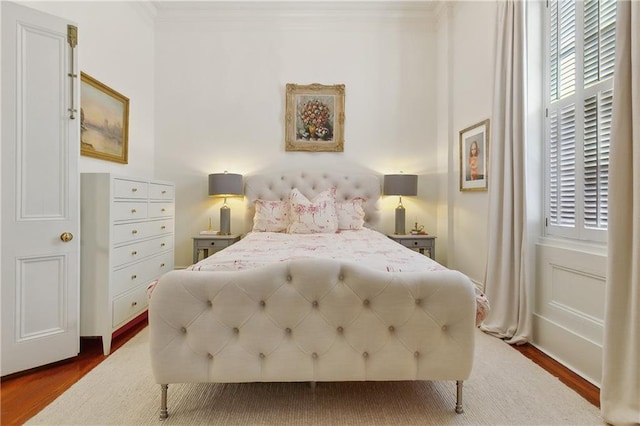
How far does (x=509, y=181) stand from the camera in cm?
252

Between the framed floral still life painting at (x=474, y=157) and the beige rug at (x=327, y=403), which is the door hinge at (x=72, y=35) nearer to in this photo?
the beige rug at (x=327, y=403)

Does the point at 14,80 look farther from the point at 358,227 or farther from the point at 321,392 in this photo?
the point at 358,227

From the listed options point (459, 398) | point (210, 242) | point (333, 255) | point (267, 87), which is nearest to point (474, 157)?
point (333, 255)

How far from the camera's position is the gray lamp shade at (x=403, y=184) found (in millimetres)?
3764

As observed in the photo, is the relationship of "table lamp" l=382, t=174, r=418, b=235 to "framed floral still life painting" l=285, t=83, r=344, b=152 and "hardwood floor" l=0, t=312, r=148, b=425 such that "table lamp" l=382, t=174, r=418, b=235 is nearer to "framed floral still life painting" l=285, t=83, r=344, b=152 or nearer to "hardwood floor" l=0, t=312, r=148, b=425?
"framed floral still life painting" l=285, t=83, r=344, b=152

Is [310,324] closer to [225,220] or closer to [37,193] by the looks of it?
[37,193]

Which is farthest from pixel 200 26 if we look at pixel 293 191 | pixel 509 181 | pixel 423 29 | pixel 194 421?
pixel 194 421

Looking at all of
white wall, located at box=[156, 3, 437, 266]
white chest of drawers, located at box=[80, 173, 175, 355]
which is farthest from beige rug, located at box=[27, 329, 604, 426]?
white wall, located at box=[156, 3, 437, 266]

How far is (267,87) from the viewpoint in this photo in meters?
3.98

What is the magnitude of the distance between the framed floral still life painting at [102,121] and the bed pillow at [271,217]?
5.00 ft

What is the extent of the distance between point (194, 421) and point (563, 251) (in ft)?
8.22

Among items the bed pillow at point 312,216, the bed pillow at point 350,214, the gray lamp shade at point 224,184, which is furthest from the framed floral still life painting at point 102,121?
the bed pillow at point 350,214

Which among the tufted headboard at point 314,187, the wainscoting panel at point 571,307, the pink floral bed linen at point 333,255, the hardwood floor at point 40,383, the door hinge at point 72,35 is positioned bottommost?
the hardwood floor at point 40,383

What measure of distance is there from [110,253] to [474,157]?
340 cm
